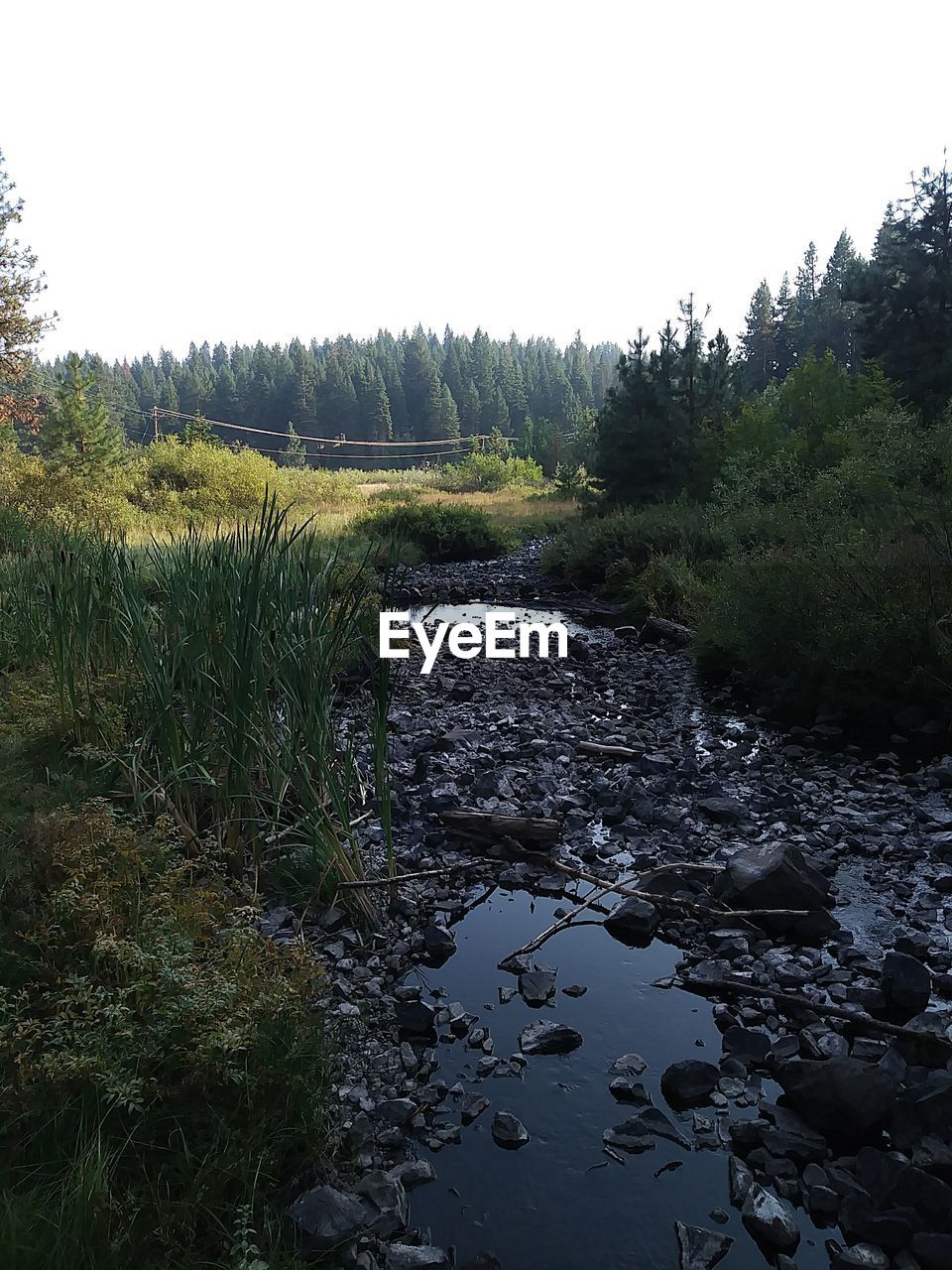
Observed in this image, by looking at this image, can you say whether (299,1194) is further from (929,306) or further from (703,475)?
(929,306)

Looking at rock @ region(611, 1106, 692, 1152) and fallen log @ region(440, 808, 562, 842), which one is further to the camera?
fallen log @ region(440, 808, 562, 842)

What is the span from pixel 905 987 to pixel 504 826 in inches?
85.0

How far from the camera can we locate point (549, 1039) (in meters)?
3.05

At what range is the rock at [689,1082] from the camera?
2.72m

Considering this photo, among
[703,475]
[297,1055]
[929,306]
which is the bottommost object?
[297,1055]

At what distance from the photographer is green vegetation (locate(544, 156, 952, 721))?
6.50m

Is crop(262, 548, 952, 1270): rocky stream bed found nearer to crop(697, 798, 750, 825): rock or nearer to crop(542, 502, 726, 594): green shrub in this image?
crop(697, 798, 750, 825): rock

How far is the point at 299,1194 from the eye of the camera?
229 cm

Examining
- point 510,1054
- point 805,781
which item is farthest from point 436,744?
point 510,1054

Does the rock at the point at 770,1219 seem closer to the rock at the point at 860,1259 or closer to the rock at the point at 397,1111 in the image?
the rock at the point at 860,1259

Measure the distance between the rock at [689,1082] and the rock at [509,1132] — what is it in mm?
516

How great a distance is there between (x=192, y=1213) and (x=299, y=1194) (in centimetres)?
33

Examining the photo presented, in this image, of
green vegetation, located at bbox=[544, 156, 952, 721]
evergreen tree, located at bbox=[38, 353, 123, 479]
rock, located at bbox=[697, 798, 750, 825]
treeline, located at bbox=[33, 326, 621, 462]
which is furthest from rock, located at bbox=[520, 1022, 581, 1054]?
treeline, located at bbox=[33, 326, 621, 462]

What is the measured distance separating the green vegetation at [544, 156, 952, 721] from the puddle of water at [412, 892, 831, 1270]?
153 inches
